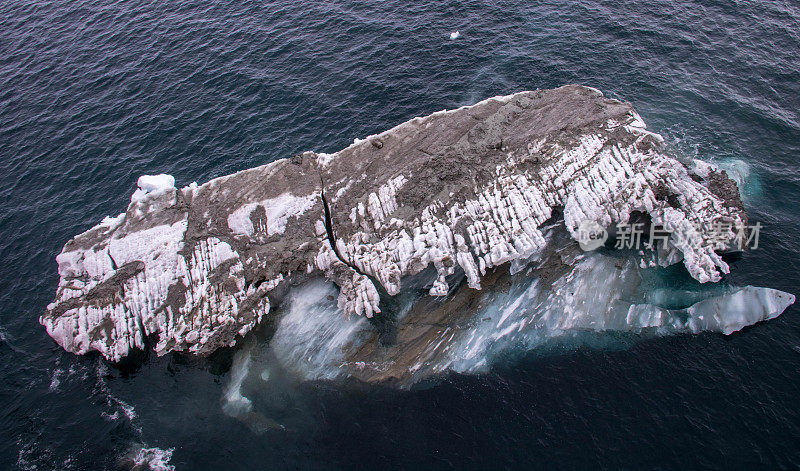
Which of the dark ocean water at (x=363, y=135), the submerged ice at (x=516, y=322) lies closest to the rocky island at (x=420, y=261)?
the submerged ice at (x=516, y=322)

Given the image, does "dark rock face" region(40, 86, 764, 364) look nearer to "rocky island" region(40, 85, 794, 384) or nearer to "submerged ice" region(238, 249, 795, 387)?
"rocky island" region(40, 85, 794, 384)

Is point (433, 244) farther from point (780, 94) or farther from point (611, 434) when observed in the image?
point (780, 94)

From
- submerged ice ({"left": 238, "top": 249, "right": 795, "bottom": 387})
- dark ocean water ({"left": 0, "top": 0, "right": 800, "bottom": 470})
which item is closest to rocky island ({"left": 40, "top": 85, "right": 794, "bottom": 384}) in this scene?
submerged ice ({"left": 238, "top": 249, "right": 795, "bottom": 387})

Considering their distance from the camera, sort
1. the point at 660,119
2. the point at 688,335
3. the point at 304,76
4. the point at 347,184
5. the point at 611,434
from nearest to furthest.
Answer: the point at 611,434 → the point at 688,335 → the point at 347,184 → the point at 660,119 → the point at 304,76

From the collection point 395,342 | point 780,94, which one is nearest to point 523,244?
point 395,342

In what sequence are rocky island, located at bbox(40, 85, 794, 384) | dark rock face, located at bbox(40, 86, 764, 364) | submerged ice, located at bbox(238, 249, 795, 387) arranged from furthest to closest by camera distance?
dark rock face, located at bbox(40, 86, 764, 364) < rocky island, located at bbox(40, 85, 794, 384) < submerged ice, located at bbox(238, 249, 795, 387)

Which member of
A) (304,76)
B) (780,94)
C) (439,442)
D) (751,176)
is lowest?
(439,442)
